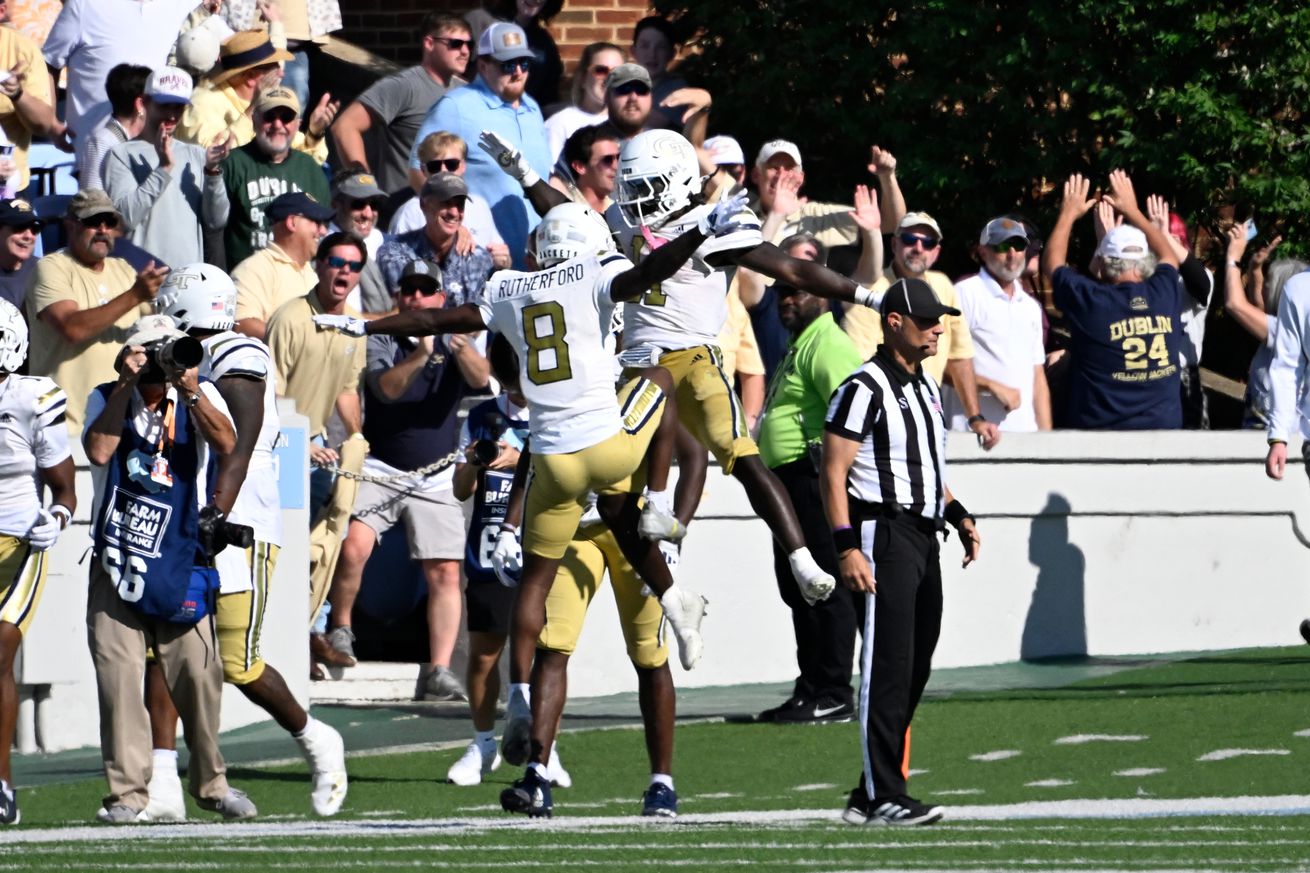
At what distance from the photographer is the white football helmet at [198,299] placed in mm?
10531

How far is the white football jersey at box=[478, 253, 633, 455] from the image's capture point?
10086mm

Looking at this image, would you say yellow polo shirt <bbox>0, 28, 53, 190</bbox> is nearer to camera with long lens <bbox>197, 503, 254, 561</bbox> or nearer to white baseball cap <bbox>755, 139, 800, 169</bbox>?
white baseball cap <bbox>755, 139, 800, 169</bbox>

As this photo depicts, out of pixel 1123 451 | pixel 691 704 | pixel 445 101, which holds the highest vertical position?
pixel 445 101

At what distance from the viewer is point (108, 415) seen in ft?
33.6

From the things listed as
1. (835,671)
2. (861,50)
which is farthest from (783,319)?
(861,50)

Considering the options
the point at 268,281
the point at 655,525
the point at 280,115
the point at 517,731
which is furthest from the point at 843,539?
the point at 280,115

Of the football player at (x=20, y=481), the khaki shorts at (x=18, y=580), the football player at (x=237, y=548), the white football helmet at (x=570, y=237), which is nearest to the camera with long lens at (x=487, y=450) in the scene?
the football player at (x=237, y=548)

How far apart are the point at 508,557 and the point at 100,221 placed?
3772 mm

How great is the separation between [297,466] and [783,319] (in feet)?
8.71

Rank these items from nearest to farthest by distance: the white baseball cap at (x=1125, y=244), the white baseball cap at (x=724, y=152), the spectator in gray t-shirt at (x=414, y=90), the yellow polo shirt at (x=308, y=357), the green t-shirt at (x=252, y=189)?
1. the yellow polo shirt at (x=308, y=357)
2. the green t-shirt at (x=252, y=189)
3. the white baseball cap at (x=724, y=152)
4. the white baseball cap at (x=1125, y=244)
5. the spectator in gray t-shirt at (x=414, y=90)

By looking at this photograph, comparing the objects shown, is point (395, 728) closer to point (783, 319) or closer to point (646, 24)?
point (783, 319)

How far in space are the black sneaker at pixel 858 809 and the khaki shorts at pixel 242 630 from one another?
2422mm

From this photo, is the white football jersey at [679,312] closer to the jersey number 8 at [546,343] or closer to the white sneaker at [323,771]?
the jersey number 8 at [546,343]

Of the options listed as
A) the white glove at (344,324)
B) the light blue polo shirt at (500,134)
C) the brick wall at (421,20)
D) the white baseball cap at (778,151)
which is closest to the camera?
the white glove at (344,324)
